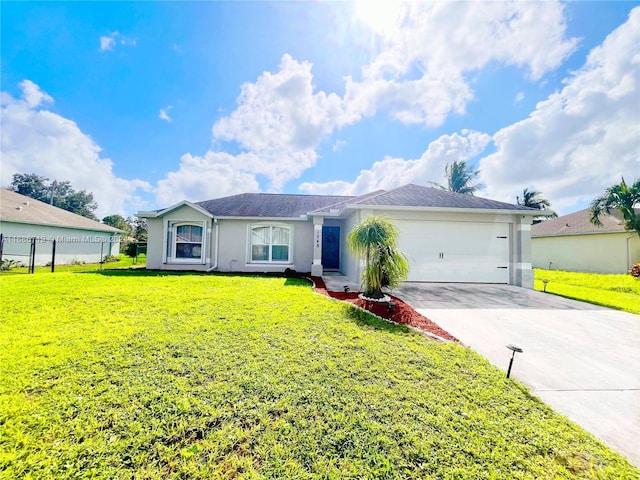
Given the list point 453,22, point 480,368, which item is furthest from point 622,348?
point 453,22

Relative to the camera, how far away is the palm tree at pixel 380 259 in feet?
21.0

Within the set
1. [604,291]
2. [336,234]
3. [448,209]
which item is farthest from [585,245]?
[336,234]

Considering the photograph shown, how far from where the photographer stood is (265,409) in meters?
2.60

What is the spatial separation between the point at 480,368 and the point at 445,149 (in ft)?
69.3

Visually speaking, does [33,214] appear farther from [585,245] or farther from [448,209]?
[585,245]

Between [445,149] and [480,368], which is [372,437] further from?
[445,149]

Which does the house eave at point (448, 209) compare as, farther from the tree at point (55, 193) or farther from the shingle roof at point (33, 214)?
the tree at point (55, 193)

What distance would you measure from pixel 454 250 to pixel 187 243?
1261 cm

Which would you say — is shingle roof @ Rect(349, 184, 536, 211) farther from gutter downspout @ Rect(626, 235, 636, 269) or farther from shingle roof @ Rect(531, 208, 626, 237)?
shingle roof @ Rect(531, 208, 626, 237)

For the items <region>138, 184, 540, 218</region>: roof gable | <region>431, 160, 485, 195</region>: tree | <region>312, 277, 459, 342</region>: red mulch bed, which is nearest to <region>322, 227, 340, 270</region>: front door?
<region>138, 184, 540, 218</region>: roof gable

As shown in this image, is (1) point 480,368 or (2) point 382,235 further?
(2) point 382,235

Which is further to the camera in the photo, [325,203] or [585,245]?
[585,245]

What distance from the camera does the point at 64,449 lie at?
209 cm

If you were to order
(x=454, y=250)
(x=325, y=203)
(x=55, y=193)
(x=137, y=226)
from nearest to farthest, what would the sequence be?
1. (x=454, y=250)
2. (x=325, y=203)
3. (x=137, y=226)
4. (x=55, y=193)
